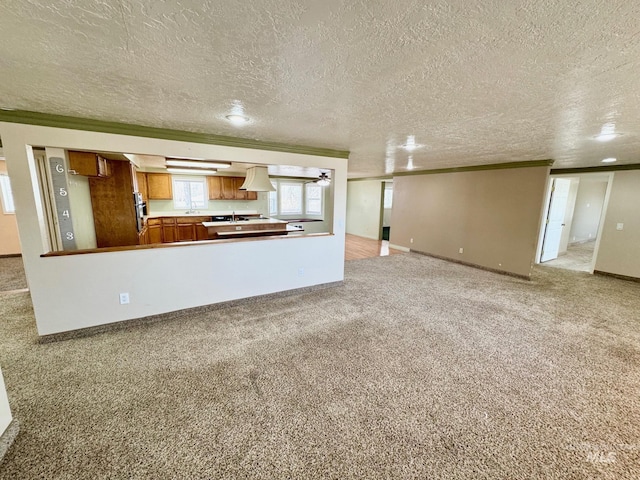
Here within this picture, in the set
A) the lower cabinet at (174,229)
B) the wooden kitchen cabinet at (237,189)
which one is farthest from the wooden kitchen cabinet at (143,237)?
the wooden kitchen cabinet at (237,189)

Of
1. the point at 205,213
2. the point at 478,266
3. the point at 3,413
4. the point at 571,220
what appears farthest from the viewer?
the point at 205,213

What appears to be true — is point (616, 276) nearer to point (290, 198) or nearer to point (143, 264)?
point (143, 264)

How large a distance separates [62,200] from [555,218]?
8.99 meters

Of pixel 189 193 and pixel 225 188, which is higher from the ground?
pixel 225 188

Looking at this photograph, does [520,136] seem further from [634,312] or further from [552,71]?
[634,312]

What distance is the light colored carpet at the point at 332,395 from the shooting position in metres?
1.47

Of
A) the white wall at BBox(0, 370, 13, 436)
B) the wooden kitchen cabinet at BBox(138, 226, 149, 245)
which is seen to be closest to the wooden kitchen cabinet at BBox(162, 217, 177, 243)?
the wooden kitchen cabinet at BBox(138, 226, 149, 245)

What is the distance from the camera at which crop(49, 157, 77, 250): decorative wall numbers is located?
2.86 metres

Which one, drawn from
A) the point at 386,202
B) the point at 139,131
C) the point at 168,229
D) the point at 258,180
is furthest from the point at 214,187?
the point at 386,202

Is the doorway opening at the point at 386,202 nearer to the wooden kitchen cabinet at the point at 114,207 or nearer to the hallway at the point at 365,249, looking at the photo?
the hallway at the point at 365,249

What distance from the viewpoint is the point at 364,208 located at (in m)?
9.14

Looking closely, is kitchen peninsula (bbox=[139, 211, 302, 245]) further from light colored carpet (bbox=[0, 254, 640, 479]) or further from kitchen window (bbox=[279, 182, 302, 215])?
light colored carpet (bbox=[0, 254, 640, 479])

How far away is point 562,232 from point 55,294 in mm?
9645

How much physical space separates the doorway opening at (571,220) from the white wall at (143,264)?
5151 mm
